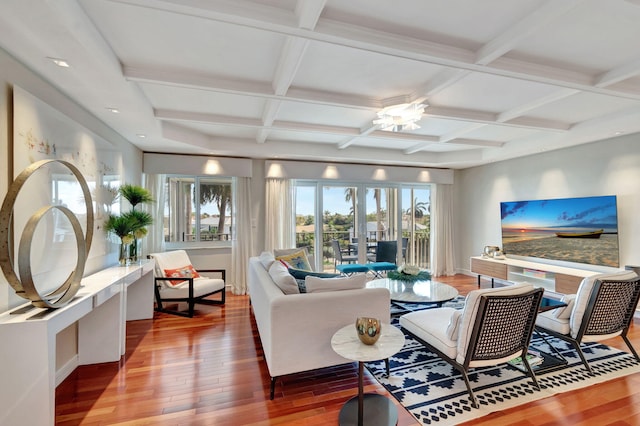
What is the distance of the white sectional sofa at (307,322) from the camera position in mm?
2266

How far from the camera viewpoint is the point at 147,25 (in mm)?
1952

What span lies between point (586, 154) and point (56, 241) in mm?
6545

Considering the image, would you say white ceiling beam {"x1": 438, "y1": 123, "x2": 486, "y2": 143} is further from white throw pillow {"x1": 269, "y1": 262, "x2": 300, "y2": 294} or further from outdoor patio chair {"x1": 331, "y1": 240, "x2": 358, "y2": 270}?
white throw pillow {"x1": 269, "y1": 262, "x2": 300, "y2": 294}

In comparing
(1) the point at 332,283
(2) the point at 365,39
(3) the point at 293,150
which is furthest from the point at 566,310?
(3) the point at 293,150

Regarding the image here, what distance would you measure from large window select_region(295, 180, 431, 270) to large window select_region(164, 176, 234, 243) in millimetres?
1354

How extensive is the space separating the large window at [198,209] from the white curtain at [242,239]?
290 millimetres

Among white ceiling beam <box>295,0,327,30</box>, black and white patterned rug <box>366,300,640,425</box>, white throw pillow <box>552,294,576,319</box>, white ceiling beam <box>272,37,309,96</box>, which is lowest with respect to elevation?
black and white patterned rug <box>366,300,640,425</box>

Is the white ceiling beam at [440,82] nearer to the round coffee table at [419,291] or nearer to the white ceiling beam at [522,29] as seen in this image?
the white ceiling beam at [522,29]

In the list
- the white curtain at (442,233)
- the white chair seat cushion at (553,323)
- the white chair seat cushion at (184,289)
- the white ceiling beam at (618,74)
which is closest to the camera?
the white ceiling beam at (618,74)

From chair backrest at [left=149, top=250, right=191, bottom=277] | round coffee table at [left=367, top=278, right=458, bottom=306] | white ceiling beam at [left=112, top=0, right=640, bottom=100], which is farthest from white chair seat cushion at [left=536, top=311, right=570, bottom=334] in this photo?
chair backrest at [left=149, top=250, right=191, bottom=277]

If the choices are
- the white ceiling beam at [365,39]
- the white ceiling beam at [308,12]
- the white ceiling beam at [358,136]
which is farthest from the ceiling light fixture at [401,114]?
the white ceiling beam at [308,12]

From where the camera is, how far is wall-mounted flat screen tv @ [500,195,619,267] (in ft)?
13.9

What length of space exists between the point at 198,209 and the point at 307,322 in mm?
3943

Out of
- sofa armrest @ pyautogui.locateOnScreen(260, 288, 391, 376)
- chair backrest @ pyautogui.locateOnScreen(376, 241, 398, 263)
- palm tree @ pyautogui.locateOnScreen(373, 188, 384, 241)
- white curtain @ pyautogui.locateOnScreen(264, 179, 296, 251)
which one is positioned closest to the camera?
sofa armrest @ pyautogui.locateOnScreen(260, 288, 391, 376)
